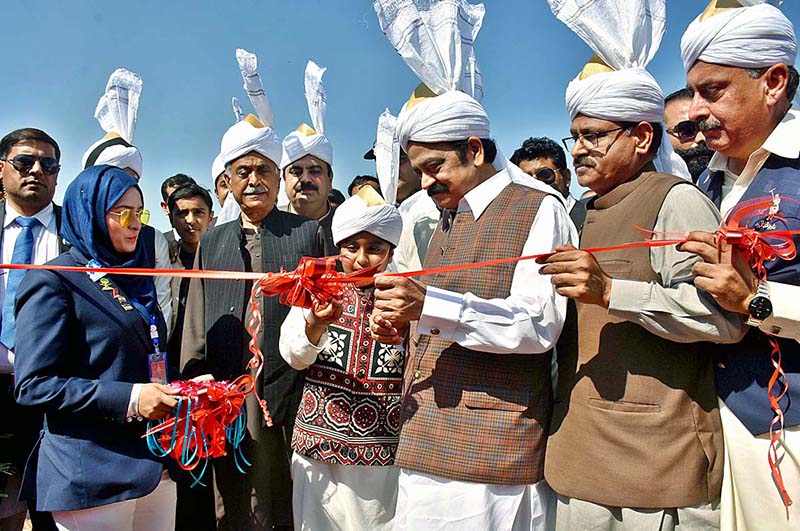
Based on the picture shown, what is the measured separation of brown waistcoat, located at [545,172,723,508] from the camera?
245cm

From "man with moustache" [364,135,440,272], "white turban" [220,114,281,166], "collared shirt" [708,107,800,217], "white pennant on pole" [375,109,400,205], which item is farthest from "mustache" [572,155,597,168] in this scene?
"white turban" [220,114,281,166]

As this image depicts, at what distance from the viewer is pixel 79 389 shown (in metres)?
2.99

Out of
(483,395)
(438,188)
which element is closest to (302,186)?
(438,188)

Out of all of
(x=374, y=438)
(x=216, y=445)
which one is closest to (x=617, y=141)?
(x=374, y=438)

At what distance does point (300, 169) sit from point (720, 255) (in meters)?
4.19

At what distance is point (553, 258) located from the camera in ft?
8.21

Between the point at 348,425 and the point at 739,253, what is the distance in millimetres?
2006

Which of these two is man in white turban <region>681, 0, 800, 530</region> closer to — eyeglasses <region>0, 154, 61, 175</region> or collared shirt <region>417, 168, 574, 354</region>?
collared shirt <region>417, 168, 574, 354</region>

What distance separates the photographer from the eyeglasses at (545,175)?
5699mm

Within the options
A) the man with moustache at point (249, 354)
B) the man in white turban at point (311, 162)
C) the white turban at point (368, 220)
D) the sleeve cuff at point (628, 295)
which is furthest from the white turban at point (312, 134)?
the sleeve cuff at point (628, 295)

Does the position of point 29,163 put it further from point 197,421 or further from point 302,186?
point 197,421

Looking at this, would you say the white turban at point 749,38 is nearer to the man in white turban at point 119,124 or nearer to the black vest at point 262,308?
the black vest at point 262,308

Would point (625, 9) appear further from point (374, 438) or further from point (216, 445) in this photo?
point (216, 445)

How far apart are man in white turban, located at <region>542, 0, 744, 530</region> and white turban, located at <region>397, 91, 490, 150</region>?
0.49 meters
